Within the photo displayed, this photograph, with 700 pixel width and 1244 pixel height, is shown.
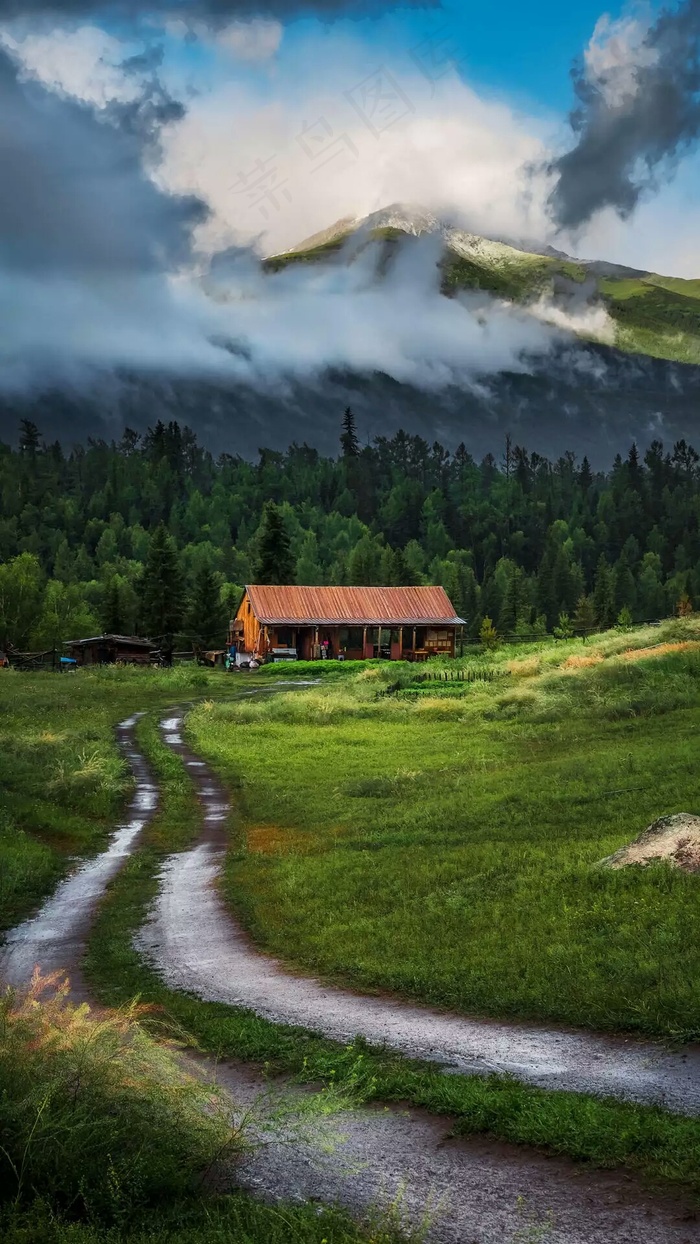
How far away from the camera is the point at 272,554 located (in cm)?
10175

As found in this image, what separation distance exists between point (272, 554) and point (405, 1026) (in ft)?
301

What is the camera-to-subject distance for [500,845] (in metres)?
18.9

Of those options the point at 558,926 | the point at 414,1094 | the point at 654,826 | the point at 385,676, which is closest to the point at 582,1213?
the point at 414,1094

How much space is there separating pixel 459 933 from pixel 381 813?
9491mm

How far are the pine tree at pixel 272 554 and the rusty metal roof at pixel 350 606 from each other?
477 inches

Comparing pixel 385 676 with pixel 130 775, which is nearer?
pixel 130 775

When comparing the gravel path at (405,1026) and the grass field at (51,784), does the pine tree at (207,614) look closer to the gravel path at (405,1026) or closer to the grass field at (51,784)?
→ the grass field at (51,784)

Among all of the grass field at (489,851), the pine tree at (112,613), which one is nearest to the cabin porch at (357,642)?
the pine tree at (112,613)

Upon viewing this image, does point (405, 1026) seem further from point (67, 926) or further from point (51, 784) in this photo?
point (51, 784)

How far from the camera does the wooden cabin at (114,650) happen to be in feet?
289

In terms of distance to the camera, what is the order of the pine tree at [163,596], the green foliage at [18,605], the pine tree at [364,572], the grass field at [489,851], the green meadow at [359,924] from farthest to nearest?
the pine tree at [364,572]
the green foliage at [18,605]
the pine tree at [163,596]
the grass field at [489,851]
the green meadow at [359,924]

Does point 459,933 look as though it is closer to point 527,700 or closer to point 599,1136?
point 599,1136

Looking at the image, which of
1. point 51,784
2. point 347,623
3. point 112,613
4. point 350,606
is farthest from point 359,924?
point 112,613

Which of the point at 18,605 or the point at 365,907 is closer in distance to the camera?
the point at 365,907
